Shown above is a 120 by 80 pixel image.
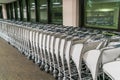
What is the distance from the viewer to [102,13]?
4129mm

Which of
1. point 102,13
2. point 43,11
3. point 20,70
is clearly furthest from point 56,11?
point 20,70

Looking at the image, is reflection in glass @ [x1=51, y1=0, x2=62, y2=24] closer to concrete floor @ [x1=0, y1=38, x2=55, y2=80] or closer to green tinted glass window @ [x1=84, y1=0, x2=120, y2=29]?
green tinted glass window @ [x1=84, y1=0, x2=120, y2=29]

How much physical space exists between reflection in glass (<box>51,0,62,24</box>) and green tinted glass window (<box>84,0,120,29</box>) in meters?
1.30

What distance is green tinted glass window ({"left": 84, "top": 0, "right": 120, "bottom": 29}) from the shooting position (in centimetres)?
371

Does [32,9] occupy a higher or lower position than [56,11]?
higher

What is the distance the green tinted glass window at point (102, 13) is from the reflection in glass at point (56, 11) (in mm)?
1298

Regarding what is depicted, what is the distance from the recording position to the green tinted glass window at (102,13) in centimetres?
371

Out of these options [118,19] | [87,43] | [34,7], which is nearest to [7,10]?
[34,7]

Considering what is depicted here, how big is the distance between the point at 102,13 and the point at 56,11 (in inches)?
86.3

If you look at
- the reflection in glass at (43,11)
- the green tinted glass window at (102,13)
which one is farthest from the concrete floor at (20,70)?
the reflection in glass at (43,11)

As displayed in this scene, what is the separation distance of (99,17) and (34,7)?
394cm

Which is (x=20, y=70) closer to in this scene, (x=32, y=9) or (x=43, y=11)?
(x=43, y=11)

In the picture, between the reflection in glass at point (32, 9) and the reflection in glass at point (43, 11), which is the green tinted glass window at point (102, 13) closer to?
the reflection in glass at point (43, 11)

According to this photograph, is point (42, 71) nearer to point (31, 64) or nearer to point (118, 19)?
point (31, 64)
